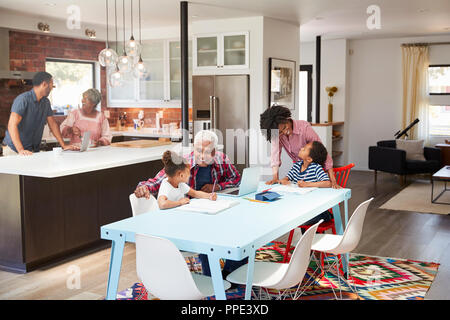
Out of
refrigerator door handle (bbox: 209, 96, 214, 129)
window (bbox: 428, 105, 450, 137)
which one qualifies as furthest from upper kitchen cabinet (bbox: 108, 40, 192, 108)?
window (bbox: 428, 105, 450, 137)

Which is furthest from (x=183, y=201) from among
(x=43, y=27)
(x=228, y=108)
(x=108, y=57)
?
(x=43, y=27)

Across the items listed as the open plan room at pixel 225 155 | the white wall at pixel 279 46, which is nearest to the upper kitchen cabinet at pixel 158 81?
the open plan room at pixel 225 155

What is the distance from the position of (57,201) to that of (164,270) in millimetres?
2293

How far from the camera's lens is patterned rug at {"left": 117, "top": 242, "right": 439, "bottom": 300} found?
12.1ft

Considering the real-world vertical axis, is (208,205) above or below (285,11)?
below

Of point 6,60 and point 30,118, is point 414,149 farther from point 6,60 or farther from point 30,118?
point 6,60

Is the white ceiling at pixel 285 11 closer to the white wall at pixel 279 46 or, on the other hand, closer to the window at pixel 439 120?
the white wall at pixel 279 46

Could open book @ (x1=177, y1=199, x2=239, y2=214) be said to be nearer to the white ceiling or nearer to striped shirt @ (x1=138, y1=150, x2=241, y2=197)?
striped shirt @ (x1=138, y1=150, x2=241, y2=197)

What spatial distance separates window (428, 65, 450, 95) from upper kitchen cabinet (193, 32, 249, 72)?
4367 millimetres

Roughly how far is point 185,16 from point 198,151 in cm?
297

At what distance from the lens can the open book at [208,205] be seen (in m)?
3.16

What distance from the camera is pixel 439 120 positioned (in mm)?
9992

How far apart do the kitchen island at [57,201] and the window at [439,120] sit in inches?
270
